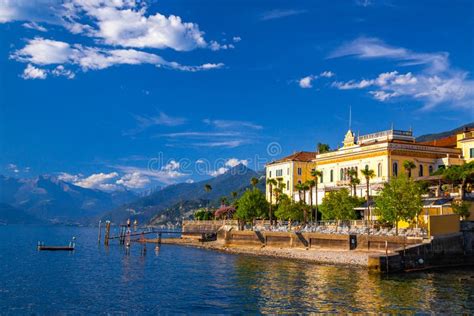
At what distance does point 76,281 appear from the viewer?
53.1m

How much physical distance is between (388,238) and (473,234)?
9.80m

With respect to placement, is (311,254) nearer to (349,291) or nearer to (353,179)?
(353,179)

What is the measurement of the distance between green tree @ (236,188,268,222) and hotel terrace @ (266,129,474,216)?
8491 millimetres

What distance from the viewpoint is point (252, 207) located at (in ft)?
322

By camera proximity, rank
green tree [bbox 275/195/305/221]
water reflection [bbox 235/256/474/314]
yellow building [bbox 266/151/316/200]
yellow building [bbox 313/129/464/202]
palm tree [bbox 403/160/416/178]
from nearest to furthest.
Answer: water reflection [bbox 235/256/474/314], palm tree [bbox 403/160/416/178], yellow building [bbox 313/129/464/202], green tree [bbox 275/195/305/221], yellow building [bbox 266/151/316/200]

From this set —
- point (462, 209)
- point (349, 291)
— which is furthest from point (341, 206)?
point (349, 291)

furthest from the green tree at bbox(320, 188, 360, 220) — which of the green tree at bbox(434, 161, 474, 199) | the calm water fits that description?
the calm water

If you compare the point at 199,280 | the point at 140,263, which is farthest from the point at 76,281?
the point at 140,263

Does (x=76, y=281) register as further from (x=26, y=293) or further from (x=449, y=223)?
(x=449, y=223)

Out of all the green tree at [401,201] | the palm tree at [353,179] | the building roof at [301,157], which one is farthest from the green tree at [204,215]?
the green tree at [401,201]

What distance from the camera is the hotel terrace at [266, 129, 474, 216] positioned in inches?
3226

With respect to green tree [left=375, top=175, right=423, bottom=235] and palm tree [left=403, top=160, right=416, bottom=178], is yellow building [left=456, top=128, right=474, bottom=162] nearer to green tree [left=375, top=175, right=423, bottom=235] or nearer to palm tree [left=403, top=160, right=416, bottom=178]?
palm tree [left=403, top=160, right=416, bottom=178]

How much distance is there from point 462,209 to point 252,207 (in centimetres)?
4314

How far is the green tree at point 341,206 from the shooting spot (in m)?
75.0
